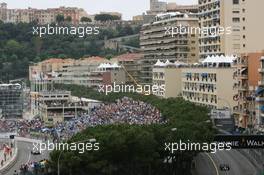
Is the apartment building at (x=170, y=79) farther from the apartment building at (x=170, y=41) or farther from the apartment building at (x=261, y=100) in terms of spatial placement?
the apartment building at (x=261, y=100)

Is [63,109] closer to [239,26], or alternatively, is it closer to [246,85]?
[239,26]

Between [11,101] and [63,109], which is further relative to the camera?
[11,101]

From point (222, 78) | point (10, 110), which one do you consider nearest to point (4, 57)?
point (10, 110)

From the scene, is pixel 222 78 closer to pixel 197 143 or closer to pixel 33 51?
pixel 197 143

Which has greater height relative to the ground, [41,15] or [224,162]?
[41,15]

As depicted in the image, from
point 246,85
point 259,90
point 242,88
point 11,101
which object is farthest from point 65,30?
Answer: point 259,90

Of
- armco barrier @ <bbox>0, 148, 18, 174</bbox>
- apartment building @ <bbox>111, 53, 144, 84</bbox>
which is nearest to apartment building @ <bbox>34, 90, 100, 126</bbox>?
apartment building @ <bbox>111, 53, 144, 84</bbox>
